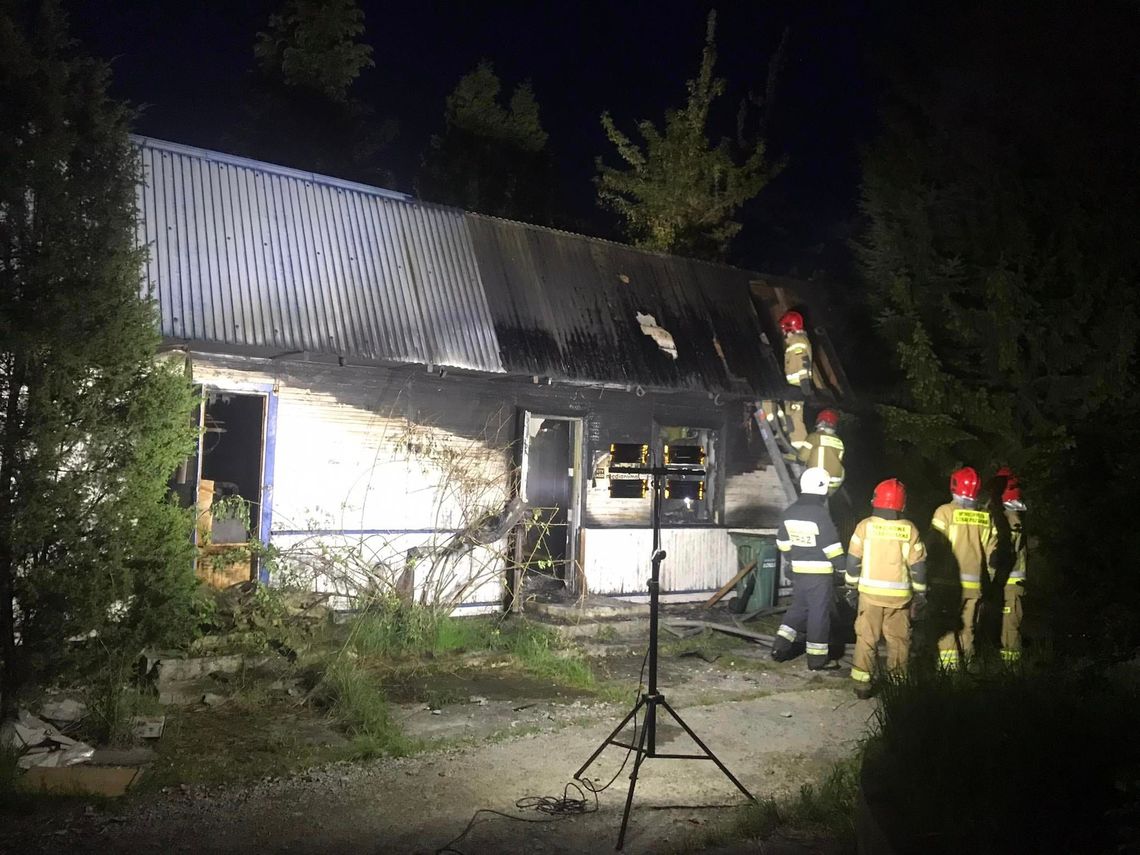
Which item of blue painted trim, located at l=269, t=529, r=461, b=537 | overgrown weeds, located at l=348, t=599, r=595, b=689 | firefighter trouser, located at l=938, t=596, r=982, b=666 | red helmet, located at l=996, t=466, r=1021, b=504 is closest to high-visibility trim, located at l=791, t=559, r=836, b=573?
firefighter trouser, located at l=938, t=596, r=982, b=666

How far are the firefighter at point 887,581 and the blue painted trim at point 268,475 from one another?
600 centimetres

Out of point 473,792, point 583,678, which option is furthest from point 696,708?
point 473,792

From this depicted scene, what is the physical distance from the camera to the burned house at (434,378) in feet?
30.6

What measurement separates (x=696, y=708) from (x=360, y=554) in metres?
3.87

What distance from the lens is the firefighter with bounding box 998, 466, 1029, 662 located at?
368 inches

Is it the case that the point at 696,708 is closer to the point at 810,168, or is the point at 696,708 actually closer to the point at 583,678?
the point at 583,678

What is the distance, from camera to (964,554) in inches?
352

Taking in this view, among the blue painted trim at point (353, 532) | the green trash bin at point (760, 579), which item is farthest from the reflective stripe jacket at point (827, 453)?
the blue painted trim at point (353, 532)

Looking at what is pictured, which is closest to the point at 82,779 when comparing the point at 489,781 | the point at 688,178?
the point at 489,781

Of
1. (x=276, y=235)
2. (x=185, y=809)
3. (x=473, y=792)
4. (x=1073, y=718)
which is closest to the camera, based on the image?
(x=1073, y=718)

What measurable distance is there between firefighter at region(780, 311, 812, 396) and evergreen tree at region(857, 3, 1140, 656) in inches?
42.8

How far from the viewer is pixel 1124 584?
7.34m

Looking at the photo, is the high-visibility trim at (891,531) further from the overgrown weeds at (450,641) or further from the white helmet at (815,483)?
the overgrown weeds at (450,641)

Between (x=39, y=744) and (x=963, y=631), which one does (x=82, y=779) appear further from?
(x=963, y=631)
